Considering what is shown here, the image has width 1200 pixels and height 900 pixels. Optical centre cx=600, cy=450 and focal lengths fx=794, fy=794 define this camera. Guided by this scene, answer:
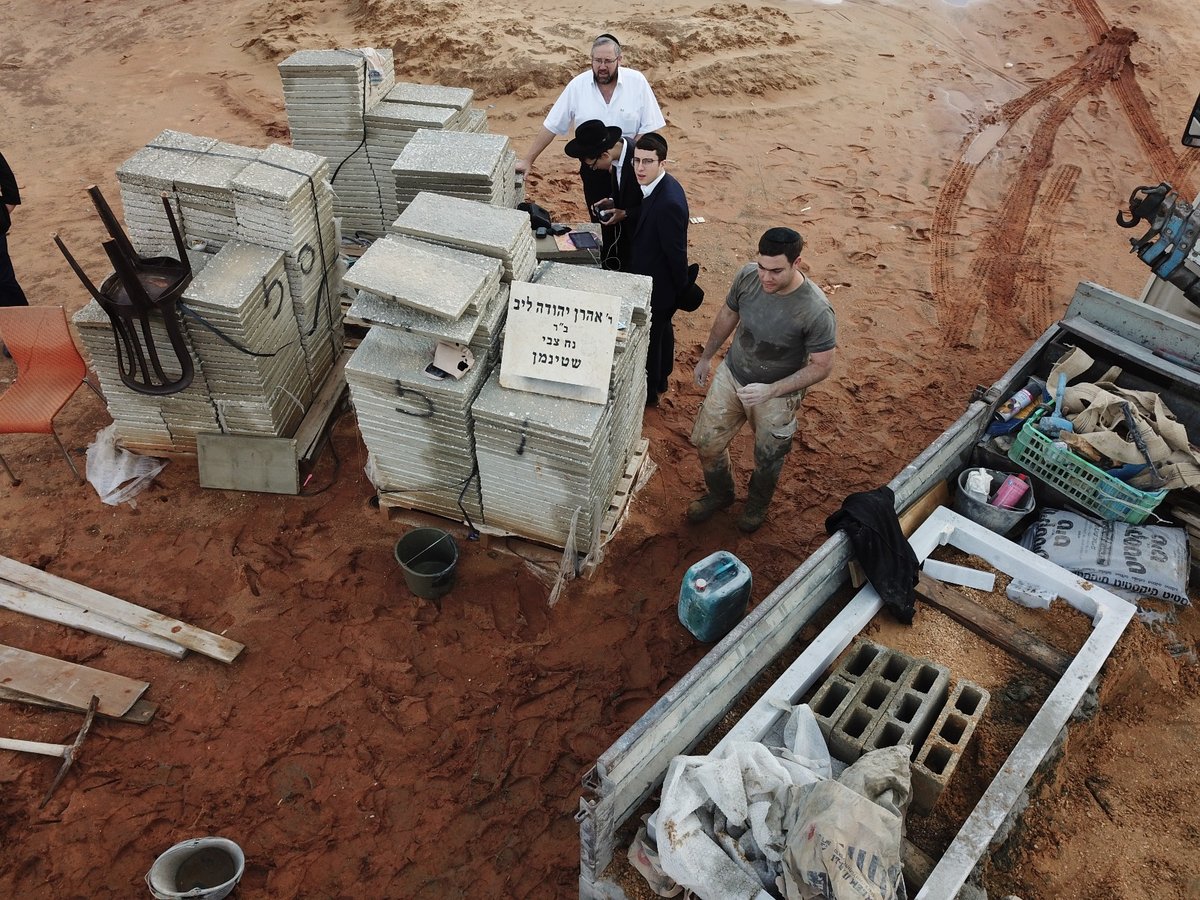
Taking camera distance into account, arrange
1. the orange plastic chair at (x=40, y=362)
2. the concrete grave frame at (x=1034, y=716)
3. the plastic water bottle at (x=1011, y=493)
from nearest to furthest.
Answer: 1. the concrete grave frame at (x=1034, y=716)
2. the plastic water bottle at (x=1011, y=493)
3. the orange plastic chair at (x=40, y=362)

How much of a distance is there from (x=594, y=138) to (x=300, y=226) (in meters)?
2.33

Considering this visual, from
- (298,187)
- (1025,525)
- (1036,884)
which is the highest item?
(298,187)

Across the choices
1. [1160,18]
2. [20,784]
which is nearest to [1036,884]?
[20,784]

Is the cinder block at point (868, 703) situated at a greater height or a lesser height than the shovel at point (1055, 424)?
lesser

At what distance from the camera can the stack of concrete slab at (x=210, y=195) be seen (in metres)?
5.66

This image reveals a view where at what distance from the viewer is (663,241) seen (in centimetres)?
613

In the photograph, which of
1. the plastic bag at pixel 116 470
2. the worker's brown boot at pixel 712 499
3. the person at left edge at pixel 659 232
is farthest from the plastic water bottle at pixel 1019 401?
the plastic bag at pixel 116 470

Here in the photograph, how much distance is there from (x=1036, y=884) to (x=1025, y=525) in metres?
2.17

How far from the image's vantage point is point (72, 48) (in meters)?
14.1

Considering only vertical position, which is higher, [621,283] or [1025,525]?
[621,283]

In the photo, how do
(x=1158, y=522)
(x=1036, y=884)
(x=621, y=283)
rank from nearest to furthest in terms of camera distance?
(x=1036, y=884), (x=1158, y=522), (x=621, y=283)

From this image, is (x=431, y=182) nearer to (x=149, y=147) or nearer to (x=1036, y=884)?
(x=149, y=147)

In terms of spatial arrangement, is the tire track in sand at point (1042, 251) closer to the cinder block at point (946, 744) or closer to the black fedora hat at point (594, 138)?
the black fedora hat at point (594, 138)

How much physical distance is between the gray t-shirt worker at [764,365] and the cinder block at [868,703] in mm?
1849
